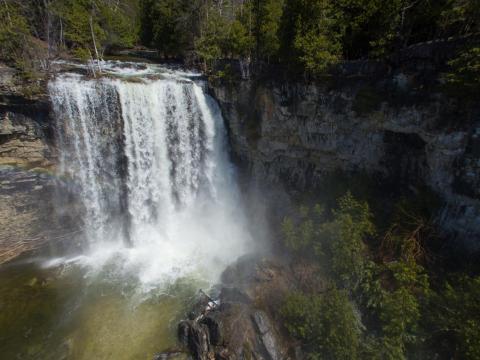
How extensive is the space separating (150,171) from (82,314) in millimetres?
8598

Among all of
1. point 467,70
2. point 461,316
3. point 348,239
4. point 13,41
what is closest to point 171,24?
point 13,41

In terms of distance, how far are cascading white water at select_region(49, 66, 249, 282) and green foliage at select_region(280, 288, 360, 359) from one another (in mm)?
6588

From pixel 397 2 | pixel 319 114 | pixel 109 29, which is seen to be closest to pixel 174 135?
pixel 319 114

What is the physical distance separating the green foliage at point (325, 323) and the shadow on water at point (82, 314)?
5.42 metres

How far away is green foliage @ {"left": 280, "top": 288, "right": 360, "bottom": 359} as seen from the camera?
8867 millimetres

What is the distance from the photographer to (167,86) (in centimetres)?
1645

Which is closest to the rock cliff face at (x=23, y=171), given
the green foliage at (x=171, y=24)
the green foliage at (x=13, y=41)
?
the green foliage at (x=13, y=41)

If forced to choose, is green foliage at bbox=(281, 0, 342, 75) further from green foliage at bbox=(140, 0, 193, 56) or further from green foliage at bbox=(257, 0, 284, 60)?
green foliage at bbox=(140, 0, 193, 56)

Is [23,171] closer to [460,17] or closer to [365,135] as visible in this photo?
[365,135]

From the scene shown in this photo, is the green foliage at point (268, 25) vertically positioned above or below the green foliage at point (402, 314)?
above

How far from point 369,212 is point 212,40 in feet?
57.8

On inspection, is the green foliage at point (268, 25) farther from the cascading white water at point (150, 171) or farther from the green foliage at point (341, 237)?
the green foliage at point (341, 237)

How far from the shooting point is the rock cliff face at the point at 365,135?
1050 cm

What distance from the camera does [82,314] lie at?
41.9 ft
